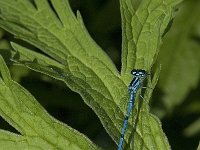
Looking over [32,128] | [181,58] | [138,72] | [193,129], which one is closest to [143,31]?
[138,72]

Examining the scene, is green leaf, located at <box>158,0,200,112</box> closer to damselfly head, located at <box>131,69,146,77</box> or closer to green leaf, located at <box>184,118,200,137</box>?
green leaf, located at <box>184,118,200,137</box>

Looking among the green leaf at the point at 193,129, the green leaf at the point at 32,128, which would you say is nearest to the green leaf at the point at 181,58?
the green leaf at the point at 193,129

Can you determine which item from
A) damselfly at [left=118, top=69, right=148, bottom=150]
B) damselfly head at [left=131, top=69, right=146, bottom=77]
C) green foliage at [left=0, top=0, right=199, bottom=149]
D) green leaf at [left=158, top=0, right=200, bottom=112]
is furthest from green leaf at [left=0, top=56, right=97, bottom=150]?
green leaf at [left=158, top=0, right=200, bottom=112]

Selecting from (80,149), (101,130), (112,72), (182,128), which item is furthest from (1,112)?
(182,128)

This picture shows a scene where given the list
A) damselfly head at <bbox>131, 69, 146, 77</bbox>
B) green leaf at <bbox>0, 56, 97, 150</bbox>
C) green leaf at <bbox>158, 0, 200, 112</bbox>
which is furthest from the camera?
green leaf at <bbox>158, 0, 200, 112</bbox>

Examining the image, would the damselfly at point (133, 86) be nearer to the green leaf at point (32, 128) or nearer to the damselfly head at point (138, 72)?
the damselfly head at point (138, 72)
